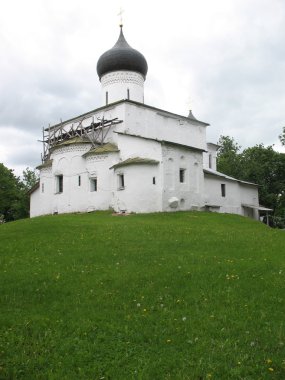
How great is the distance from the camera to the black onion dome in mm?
39594

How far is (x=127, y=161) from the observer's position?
1304 inches

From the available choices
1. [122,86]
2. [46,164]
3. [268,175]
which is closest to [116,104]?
[122,86]

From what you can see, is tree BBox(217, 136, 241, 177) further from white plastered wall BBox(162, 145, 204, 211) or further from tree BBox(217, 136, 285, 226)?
white plastered wall BBox(162, 145, 204, 211)

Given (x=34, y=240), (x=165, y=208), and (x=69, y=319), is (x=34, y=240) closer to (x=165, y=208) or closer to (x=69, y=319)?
(x=69, y=319)

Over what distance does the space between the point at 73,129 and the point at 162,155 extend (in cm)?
1173

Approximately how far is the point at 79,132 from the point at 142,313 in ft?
108

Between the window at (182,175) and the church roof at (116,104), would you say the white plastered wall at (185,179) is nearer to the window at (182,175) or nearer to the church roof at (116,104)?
the window at (182,175)

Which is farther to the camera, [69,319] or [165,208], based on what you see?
[165,208]

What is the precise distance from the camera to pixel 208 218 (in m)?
29.2

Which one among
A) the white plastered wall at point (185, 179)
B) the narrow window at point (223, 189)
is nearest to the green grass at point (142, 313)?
the white plastered wall at point (185, 179)

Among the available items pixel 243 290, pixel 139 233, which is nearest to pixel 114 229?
pixel 139 233

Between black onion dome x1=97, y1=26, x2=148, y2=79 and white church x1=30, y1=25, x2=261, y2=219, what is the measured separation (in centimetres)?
9

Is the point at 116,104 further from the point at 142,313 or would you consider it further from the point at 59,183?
the point at 142,313

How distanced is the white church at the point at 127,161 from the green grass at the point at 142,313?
17.9 meters
